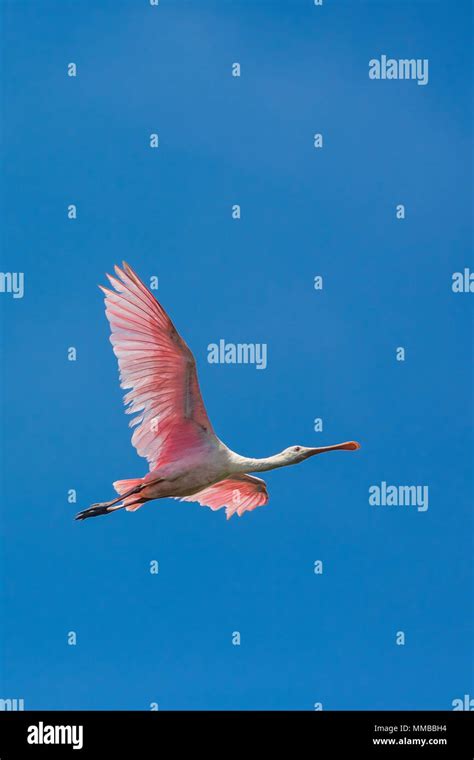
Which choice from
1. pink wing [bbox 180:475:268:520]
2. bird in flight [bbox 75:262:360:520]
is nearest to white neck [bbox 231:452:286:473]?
bird in flight [bbox 75:262:360:520]

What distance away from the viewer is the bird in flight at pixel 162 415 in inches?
575

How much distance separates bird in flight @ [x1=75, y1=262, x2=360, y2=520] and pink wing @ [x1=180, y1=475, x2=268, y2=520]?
1355mm

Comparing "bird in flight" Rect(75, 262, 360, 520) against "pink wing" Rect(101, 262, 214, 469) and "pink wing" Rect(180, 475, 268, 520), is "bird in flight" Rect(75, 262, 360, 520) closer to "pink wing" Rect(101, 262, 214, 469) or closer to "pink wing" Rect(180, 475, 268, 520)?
"pink wing" Rect(101, 262, 214, 469)

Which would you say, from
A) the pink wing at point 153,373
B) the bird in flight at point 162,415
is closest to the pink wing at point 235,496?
the bird in flight at point 162,415

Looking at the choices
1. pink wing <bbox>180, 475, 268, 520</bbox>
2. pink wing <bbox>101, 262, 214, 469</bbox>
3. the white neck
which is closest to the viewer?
pink wing <bbox>101, 262, 214, 469</bbox>

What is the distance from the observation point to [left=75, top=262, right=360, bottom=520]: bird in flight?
48.0 feet

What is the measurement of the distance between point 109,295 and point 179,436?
6.04ft

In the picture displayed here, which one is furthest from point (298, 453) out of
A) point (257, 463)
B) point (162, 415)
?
point (162, 415)

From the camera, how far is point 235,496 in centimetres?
1723

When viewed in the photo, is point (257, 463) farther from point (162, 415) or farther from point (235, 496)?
point (235, 496)

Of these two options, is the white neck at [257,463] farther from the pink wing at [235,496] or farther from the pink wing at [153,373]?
the pink wing at [235,496]

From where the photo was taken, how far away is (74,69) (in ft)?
59.7
